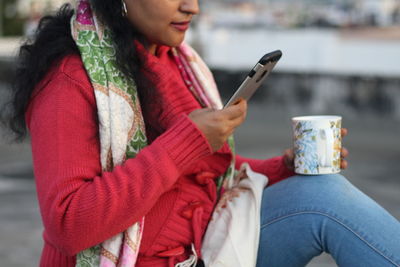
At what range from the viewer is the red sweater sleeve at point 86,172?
→ 157cm

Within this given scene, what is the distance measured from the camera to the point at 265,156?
6.00 m

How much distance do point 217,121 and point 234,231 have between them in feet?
1.00

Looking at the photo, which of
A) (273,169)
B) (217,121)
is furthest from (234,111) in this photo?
(273,169)

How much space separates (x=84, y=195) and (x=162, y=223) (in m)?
0.25

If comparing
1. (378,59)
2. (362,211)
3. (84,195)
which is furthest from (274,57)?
(378,59)

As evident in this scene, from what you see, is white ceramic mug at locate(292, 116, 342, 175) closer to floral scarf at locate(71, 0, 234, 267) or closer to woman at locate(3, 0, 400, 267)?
woman at locate(3, 0, 400, 267)

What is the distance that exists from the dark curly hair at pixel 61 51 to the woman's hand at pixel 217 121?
0.18 meters

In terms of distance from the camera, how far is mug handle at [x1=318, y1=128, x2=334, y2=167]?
184cm

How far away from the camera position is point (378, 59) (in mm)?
9125

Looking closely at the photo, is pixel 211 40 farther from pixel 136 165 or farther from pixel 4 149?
pixel 136 165

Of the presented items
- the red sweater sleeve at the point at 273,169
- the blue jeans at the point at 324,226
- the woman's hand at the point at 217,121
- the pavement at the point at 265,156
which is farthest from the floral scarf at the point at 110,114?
the pavement at the point at 265,156

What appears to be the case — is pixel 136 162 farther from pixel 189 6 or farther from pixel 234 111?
pixel 189 6

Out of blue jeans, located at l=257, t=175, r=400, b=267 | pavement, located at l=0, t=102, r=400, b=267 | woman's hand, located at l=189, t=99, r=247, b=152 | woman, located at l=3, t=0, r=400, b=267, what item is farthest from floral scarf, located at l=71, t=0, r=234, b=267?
pavement, located at l=0, t=102, r=400, b=267

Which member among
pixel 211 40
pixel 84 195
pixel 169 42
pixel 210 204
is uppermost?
pixel 169 42
